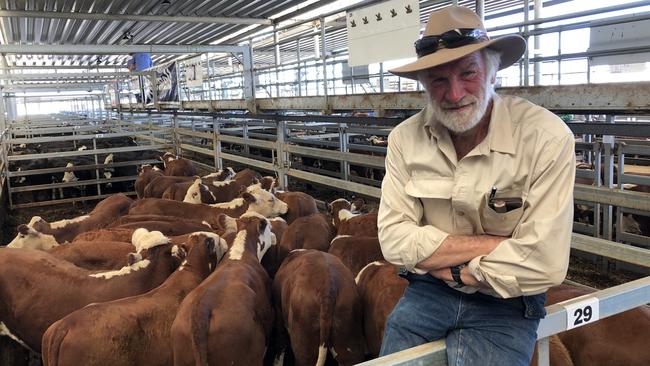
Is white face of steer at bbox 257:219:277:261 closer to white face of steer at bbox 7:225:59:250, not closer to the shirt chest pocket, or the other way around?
white face of steer at bbox 7:225:59:250

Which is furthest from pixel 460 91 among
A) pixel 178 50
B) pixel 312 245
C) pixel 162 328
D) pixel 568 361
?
pixel 178 50

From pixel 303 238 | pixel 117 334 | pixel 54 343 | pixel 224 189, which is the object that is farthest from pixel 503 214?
pixel 224 189

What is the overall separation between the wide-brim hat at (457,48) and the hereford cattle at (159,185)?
6846 millimetres

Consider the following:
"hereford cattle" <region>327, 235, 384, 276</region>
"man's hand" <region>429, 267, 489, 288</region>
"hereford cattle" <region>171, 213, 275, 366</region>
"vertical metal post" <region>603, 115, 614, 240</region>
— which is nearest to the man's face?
"man's hand" <region>429, 267, 489, 288</region>

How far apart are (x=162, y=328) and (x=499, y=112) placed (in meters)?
2.28

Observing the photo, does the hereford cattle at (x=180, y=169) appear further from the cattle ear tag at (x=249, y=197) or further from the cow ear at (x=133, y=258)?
the cow ear at (x=133, y=258)

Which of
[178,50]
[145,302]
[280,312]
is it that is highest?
[178,50]

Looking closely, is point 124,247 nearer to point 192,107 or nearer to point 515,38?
point 515,38

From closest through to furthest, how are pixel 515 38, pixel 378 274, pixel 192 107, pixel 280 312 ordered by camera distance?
pixel 515 38
pixel 378 274
pixel 280 312
pixel 192 107

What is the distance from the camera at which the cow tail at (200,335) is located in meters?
2.79

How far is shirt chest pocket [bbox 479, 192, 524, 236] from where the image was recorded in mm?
1724

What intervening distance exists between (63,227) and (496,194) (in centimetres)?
491

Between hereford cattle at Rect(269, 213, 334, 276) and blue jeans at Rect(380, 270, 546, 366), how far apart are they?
276 centimetres

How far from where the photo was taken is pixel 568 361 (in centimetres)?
238
